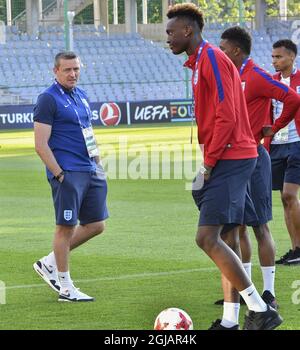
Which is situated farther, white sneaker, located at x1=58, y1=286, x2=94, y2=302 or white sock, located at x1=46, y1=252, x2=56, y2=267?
white sock, located at x1=46, y1=252, x2=56, y2=267

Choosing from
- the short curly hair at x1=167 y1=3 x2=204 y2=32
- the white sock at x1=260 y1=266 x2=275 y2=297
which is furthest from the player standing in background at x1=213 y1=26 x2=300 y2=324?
the short curly hair at x1=167 y1=3 x2=204 y2=32

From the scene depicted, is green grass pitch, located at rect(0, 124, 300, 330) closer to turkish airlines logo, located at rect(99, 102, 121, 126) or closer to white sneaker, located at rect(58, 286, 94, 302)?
white sneaker, located at rect(58, 286, 94, 302)

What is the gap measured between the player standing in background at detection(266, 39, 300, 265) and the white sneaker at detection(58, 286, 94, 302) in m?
2.64

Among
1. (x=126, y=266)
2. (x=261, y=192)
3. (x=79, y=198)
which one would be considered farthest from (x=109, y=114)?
(x=261, y=192)

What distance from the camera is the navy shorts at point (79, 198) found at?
380 inches

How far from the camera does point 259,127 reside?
9.42 m

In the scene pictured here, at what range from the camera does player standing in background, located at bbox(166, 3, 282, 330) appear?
25.3ft

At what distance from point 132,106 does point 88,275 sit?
35.3 m

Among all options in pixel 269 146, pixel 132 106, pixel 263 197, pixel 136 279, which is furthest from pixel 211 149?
pixel 132 106

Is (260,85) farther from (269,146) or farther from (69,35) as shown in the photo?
(69,35)

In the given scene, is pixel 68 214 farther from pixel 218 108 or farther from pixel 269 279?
pixel 218 108

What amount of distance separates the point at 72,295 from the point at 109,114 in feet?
117

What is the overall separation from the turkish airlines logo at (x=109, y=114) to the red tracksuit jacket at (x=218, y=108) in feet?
121

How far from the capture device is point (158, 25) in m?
64.6
